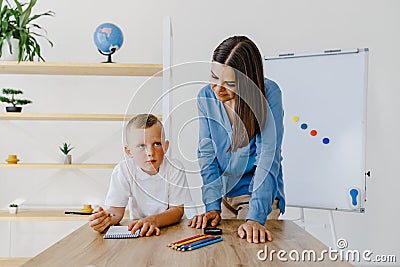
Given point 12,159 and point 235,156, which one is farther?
point 12,159

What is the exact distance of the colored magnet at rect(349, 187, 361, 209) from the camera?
108 inches

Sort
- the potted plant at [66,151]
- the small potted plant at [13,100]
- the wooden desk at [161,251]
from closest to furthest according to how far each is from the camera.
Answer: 1. the wooden desk at [161,251]
2. the small potted plant at [13,100]
3. the potted plant at [66,151]

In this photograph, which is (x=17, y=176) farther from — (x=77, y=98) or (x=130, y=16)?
(x=130, y=16)

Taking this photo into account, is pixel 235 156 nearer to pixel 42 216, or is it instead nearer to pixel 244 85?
pixel 244 85

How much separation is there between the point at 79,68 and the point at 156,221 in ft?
5.44

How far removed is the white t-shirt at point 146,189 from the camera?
66.7 inches

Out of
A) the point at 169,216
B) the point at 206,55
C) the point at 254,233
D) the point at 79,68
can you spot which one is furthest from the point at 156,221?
the point at 206,55

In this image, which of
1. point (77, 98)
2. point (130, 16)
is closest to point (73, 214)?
point (77, 98)

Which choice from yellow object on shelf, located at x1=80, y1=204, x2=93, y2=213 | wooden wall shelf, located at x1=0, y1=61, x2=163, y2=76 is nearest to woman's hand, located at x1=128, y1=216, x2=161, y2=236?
wooden wall shelf, located at x1=0, y1=61, x2=163, y2=76

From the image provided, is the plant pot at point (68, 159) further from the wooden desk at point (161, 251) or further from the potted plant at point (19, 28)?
the wooden desk at point (161, 251)

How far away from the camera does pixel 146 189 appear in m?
1.74

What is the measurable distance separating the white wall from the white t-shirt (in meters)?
1.53

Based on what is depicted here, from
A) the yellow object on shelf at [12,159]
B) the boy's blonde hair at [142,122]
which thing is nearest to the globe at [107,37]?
the yellow object on shelf at [12,159]

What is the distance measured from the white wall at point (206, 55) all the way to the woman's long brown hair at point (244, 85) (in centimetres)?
180
